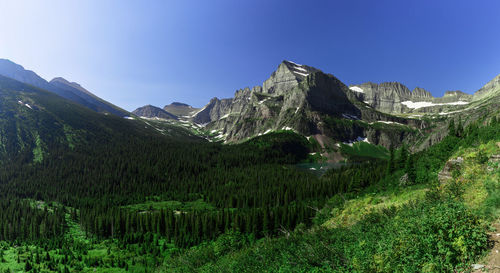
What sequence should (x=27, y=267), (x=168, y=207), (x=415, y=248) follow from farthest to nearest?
(x=168, y=207)
(x=27, y=267)
(x=415, y=248)

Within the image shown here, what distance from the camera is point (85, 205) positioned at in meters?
141

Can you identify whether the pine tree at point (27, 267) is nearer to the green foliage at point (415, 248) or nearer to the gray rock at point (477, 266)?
the green foliage at point (415, 248)

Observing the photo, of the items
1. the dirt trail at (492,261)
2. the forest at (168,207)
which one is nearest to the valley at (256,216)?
the dirt trail at (492,261)

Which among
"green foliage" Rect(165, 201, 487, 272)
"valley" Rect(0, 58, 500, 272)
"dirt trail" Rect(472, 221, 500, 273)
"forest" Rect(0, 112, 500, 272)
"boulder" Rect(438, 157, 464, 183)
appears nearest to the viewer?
"dirt trail" Rect(472, 221, 500, 273)

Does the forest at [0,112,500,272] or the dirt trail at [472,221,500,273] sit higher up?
the dirt trail at [472,221,500,273]

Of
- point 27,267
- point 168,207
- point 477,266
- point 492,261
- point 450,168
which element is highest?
point 450,168

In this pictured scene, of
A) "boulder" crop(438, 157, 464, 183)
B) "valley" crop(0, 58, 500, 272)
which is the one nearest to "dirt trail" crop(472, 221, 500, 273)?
"valley" crop(0, 58, 500, 272)

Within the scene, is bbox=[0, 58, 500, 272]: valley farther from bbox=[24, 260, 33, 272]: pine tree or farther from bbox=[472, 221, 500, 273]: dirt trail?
bbox=[472, 221, 500, 273]: dirt trail

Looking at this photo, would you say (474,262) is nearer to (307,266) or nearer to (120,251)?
(307,266)

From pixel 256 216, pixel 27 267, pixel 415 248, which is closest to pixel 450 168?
pixel 415 248

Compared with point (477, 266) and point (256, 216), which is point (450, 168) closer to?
point (477, 266)

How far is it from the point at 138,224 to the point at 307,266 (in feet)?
338

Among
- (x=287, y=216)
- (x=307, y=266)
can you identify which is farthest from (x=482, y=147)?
(x=287, y=216)

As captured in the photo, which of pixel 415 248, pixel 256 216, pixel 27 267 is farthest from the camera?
pixel 256 216
